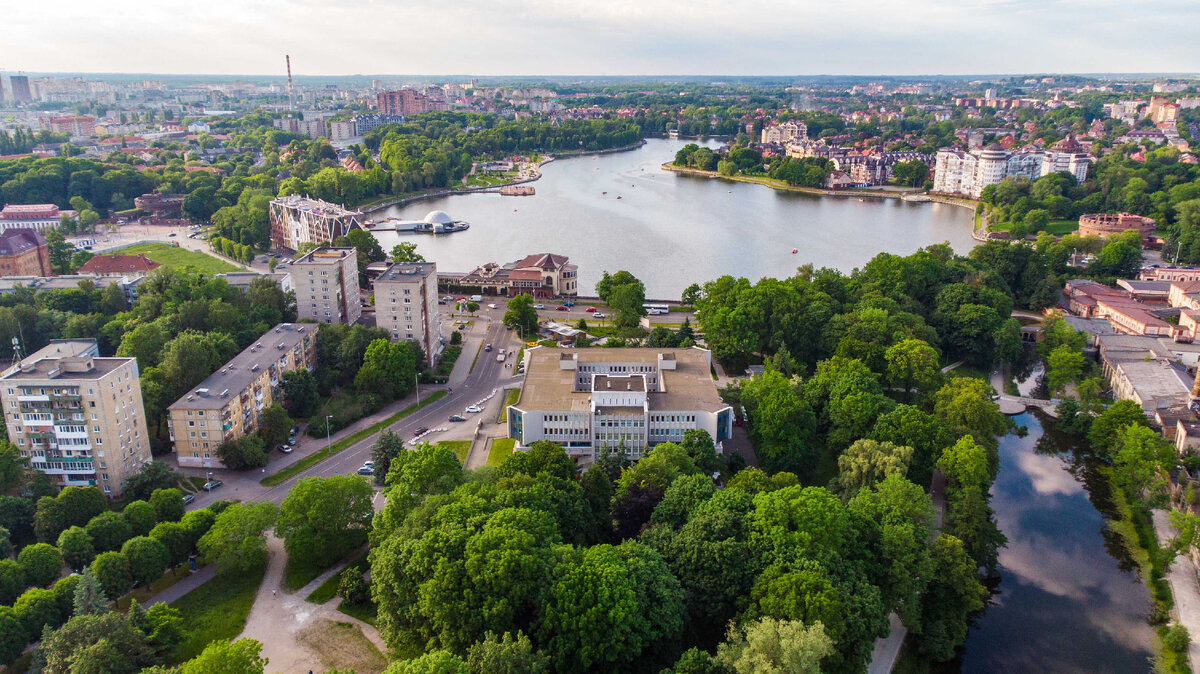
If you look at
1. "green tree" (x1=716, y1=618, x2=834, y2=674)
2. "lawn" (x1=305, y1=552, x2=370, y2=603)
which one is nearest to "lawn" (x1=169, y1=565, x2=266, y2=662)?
"lawn" (x1=305, y1=552, x2=370, y2=603)

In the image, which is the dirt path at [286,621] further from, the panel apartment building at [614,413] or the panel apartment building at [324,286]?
the panel apartment building at [324,286]

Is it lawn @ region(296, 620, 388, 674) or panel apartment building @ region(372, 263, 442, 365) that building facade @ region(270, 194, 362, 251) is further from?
lawn @ region(296, 620, 388, 674)

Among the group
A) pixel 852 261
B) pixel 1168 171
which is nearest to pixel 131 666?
pixel 852 261

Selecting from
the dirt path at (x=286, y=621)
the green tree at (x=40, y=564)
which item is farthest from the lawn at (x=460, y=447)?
the green tree at (x=40, y=564)

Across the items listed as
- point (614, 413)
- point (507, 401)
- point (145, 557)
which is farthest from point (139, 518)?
point (614, 413)

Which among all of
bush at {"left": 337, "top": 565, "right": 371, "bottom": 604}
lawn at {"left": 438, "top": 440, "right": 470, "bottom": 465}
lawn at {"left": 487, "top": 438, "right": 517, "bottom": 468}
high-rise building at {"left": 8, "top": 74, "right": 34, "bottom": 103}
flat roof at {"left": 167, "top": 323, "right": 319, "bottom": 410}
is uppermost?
high-rise building at {"left": 8, "top": 74, "right": 34, "bottom": 103}

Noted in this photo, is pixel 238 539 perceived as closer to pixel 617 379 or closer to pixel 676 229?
pixel 617 379
